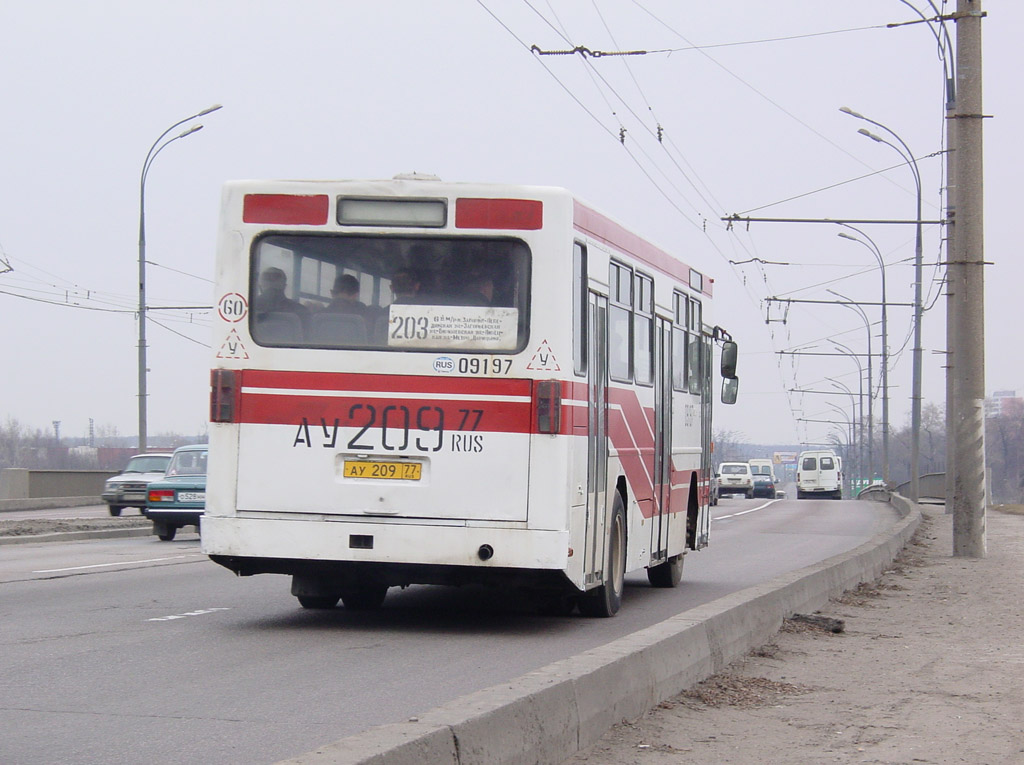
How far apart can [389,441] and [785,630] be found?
12.4ft

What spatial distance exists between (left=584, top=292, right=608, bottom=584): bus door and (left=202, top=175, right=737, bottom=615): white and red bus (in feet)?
0.69

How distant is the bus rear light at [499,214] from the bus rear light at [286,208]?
0.98 m

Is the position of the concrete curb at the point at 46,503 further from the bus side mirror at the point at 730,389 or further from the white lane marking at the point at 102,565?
the bus side mirror at the point at 730,389

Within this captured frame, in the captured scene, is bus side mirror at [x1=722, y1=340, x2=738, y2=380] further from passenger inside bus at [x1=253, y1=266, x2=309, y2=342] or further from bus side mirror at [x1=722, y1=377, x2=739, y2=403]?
passenger inside bus at [x1=253, y1=266, x2=309, y2=342]

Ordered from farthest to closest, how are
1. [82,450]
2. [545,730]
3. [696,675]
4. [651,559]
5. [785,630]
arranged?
[82,450] → [651,559] → [785,630] → [696,675] → [545,730]

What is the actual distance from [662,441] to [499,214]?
436 centimetres

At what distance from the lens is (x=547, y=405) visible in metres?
10.4

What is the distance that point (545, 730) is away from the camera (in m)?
6.23

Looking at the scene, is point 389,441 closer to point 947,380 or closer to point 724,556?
point 724,556

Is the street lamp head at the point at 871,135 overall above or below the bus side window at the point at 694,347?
above

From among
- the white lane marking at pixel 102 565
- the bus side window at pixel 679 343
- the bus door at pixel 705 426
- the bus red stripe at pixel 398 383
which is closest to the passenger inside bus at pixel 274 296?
the bus red stripe at pixel 398 383

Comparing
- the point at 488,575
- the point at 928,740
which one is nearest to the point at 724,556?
the point at 488,575

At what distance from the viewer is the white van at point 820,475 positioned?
9188cm

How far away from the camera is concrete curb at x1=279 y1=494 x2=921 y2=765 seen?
5.13 m
